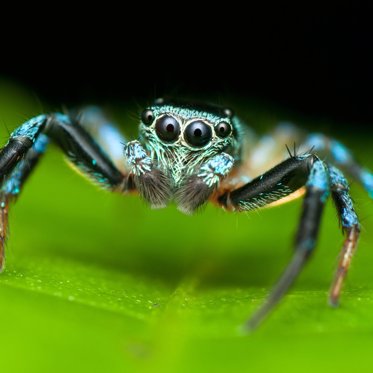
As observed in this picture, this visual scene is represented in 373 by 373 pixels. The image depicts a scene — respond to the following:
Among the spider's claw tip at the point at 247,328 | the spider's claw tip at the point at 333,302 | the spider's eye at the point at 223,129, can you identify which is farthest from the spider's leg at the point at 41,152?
the spider's claw tip at the point at 333,302

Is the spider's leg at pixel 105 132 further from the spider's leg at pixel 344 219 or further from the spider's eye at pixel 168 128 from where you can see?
the spider's leg at pixel 344 219

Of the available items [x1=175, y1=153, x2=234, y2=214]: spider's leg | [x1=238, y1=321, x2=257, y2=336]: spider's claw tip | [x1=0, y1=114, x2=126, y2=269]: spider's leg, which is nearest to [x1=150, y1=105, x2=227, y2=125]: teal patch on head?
[x1=175, y1=153, x2=234, y2=214]: spider's leg

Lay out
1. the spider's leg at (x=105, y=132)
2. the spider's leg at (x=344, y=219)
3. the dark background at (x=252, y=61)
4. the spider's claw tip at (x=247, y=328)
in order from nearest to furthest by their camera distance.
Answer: the spider's claw tip at (x=247, y=328)
the spider's leg at (x=344, y=219)
the spider's leg at (x=105, y=132)
the dark background at (x=252, y=61)

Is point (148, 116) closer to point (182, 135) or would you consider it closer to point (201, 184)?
point (182, 135)

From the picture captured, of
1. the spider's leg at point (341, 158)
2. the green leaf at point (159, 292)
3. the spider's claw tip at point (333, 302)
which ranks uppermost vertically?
the spider's leg at point (341, 158)

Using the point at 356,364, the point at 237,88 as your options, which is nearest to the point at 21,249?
the point at 356,364

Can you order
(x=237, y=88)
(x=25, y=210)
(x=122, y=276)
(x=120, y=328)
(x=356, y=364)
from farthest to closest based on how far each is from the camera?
(x=237, y=88) → (x=25, y=210) → (x=122, y=276) → (x=120, y=328) → (x=356, y=364)

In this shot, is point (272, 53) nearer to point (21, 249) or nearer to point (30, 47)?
point (30, 47)

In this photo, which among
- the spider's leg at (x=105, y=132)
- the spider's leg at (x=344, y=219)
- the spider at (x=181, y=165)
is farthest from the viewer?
the spider's leg at (x=105, y=132)
